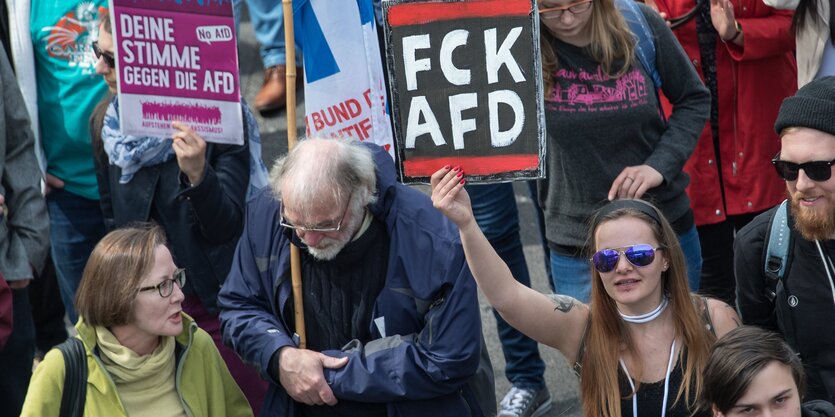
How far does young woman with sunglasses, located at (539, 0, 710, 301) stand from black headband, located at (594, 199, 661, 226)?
70 cm

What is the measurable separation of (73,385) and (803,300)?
7.25 feet

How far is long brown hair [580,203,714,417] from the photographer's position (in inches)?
145

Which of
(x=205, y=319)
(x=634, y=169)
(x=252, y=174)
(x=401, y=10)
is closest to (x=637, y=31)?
(x=634, y=169)

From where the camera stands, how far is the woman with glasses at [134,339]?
4016mm

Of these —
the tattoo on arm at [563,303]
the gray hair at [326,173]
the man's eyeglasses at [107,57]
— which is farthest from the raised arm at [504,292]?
the man's eyeglasses at [107,57]

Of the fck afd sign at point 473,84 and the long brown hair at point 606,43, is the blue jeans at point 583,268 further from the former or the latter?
the fck afd sign at point 473,84

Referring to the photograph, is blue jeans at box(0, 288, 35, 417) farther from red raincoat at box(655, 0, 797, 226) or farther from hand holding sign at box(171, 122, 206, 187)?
red raincoat at box(655, 0, 797, 226)

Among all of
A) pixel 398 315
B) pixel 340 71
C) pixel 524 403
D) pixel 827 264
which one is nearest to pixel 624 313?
pixel 827 264

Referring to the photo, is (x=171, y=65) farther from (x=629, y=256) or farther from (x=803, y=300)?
(x=803, y=300)

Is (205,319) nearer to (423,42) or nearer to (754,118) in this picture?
(423,42)

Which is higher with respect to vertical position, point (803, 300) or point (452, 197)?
point (452, 197)

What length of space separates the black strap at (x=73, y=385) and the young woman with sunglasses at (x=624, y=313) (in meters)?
1.24

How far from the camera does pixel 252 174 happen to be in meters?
5.01

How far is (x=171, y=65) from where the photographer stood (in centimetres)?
465
